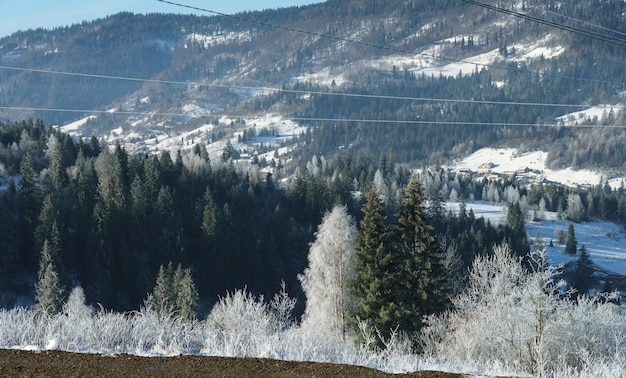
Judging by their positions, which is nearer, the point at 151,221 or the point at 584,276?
the point at 151,221

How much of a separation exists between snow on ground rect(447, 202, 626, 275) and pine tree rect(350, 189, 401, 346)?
256 ft

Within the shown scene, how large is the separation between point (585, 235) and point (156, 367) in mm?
122513

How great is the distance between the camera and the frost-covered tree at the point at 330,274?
30.3 m

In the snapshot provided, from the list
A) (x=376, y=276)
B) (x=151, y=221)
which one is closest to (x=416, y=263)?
(x=376, y=276)

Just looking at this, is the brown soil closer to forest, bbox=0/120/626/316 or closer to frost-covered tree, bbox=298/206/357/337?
frost-covered tree, bbox=298/206/357/337

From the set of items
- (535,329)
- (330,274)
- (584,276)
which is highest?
(535,329)

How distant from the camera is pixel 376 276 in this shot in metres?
24.0

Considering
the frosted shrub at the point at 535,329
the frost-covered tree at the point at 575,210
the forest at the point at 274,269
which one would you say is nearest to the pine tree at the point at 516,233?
the forest at the point at 274,269

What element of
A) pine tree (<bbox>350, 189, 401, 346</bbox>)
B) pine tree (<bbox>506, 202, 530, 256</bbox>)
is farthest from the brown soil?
pine tree (<bbox>506, 202, 530, 256</bbox>)

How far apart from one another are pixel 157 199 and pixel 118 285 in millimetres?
12572

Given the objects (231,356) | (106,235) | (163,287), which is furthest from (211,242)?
(231,356)

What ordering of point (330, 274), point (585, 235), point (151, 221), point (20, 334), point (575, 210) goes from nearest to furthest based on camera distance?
point (20, 334) → point (330, 274) → point (151, 221) → point (585, 235) → point (575, 210)

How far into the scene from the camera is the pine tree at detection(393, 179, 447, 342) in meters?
24.4

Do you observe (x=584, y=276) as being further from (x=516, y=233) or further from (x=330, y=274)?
(x=330, y=274)
